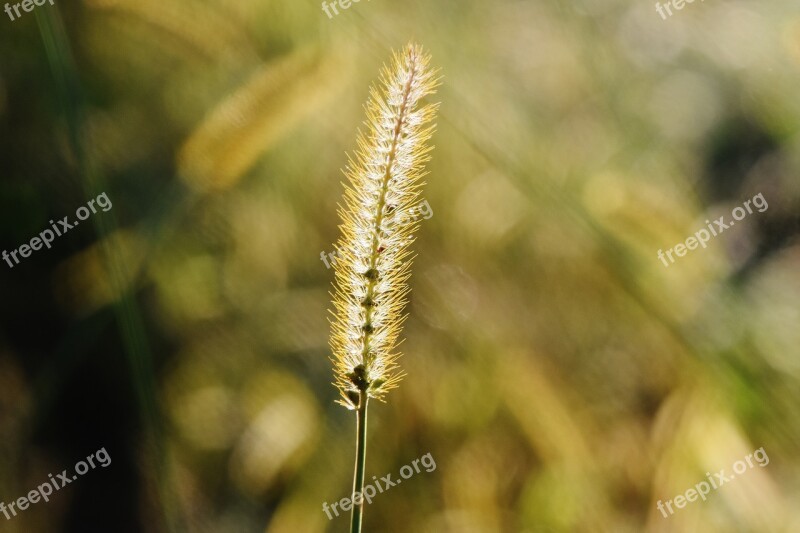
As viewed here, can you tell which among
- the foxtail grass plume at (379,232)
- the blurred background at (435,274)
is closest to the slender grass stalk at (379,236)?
the foxtail grass plume at (379,232)

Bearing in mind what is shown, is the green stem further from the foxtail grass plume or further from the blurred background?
the blurred background

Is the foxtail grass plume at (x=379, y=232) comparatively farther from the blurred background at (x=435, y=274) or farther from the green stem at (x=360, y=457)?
the blurred background at (x=435, y=274)

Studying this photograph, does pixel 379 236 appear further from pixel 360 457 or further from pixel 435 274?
pixel 435 274

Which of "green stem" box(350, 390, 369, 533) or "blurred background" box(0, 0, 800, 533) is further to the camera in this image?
"blurred background" box(0, 0, 800, 533)

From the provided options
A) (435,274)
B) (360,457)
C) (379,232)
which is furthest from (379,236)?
(435,274)

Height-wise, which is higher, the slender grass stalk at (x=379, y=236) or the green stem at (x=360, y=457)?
the slender grass stalk at (x=379, y=236)

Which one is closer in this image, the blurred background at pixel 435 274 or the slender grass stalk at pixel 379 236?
the slender grass stalk at pixel 379 236

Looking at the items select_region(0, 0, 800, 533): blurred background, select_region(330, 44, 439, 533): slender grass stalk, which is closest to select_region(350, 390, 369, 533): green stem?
select_region(330, 44, 439, 533): slender grass stalk

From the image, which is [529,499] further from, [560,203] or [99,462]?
[99,462]
